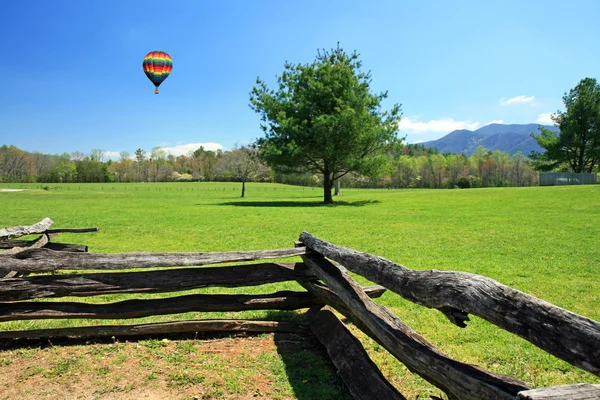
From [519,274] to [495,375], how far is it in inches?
270

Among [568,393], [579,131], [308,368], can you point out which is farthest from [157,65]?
[579,131]

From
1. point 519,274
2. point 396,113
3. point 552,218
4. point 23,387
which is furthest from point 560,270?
point 396,113

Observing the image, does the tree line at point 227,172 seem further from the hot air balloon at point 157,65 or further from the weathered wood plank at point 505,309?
the weathered wood plank at point 505,309

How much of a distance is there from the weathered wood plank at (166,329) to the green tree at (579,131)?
64.8 metres

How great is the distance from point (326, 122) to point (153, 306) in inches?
1029

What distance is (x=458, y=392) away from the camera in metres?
2.52

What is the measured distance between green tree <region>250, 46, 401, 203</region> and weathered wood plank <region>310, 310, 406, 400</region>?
25981 millimetres

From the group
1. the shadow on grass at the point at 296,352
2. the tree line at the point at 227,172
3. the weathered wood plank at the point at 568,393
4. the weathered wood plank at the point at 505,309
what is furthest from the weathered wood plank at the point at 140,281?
the tree line at the point at 227,172

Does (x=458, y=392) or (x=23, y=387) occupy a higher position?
(x=458, y=392)

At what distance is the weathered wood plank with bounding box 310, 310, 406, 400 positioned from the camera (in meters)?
3.27

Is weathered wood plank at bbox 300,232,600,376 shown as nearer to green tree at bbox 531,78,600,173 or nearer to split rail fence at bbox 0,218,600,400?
split rail fence at bbox 0,218,600,400

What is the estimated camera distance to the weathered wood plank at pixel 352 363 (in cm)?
327

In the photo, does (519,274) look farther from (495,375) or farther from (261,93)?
(261,93)

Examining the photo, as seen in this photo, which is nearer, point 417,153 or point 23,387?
point 23,387
